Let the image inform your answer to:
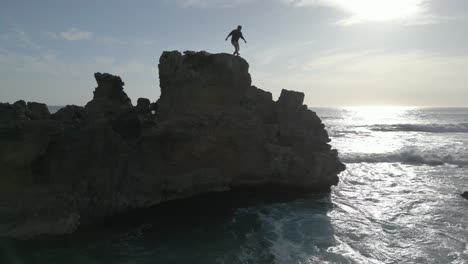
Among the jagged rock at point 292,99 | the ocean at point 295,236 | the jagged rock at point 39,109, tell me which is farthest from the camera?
the jagged rock at point 292,99

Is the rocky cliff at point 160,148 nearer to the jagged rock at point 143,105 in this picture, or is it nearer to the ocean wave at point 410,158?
the jagged rock at point 143,105

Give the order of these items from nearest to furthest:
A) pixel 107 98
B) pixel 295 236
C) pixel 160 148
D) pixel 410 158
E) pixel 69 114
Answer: pixel 295 236 → pixel 107 98 → pixel 160 148 → pixel 69 114 → pixel 410 158

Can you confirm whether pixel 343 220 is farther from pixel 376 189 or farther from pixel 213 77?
pixel 213 77

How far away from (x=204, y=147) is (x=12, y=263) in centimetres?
801

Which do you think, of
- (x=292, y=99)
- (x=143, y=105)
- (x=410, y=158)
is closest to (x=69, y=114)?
(x=143, y=105)

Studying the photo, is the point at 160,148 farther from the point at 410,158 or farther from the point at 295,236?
the point at 410,158

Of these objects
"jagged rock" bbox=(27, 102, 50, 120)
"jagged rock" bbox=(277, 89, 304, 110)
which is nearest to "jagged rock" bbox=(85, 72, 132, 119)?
"jagged rock" bbox=(27, 102, 50, 120)

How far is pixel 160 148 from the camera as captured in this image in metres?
15.1

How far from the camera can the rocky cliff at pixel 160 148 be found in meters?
11.7

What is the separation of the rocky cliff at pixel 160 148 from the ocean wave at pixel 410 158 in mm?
13763

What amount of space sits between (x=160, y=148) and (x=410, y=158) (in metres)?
24.3

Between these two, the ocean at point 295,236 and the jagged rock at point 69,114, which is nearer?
the ocean at point 295,236

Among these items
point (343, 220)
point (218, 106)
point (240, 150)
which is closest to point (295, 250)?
point (343, 220)

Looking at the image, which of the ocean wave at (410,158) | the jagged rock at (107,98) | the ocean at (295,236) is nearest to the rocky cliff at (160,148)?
the jagged rock at (107,98)
